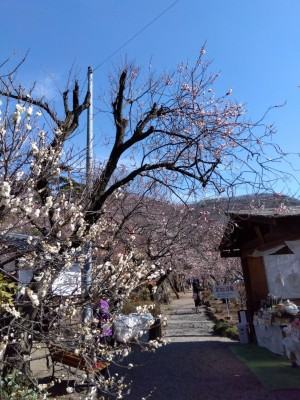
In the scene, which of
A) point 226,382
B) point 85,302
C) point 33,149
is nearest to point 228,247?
point 226,382

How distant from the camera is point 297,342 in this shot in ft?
24.1

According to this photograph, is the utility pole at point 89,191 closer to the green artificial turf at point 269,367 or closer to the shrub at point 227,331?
the green artificial turf at point 269,367

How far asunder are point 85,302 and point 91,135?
149 inches

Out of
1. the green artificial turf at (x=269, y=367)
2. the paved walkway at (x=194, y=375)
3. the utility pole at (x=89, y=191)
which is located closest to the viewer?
the utility pole at (x=89, y=191)

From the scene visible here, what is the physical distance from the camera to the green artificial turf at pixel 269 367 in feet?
21.1

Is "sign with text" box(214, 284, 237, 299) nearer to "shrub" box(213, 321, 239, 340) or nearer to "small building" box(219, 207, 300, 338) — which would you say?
"shrub" box(213, 321, 239, 340)

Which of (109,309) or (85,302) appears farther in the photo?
(109,309)

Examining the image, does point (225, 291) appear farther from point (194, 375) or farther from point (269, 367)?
point (194, 375)

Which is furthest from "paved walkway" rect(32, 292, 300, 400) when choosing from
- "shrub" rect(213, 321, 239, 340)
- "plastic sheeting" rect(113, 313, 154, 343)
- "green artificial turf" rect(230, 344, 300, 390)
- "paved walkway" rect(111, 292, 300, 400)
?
"shrub" rect(213, 321, 239, 340)

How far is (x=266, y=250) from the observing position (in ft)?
31.3

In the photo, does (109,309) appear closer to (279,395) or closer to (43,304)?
(43,304)

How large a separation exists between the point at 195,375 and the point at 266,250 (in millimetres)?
3574

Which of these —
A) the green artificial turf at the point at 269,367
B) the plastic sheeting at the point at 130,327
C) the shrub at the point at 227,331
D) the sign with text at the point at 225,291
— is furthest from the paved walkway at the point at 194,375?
the sign with text at the point at 225,291

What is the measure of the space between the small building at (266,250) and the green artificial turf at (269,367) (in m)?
1.35
